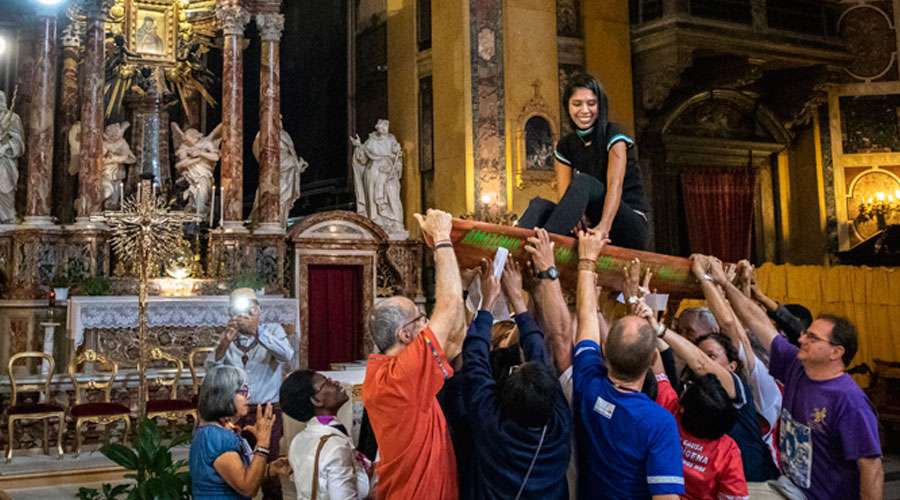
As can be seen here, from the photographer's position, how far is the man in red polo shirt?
2.53 m

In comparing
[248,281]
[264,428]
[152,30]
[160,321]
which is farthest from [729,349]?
[152,30]

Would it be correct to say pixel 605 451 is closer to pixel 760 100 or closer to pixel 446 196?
pixel 446 196

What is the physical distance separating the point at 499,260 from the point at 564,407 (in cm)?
59

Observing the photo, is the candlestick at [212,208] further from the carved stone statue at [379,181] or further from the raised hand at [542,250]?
the raised hand at [542,250]

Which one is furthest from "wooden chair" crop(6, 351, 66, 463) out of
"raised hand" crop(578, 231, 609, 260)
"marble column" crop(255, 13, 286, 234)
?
"raised hand" crop(578, 231, 609, 260)

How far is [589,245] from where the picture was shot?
2.87 meters

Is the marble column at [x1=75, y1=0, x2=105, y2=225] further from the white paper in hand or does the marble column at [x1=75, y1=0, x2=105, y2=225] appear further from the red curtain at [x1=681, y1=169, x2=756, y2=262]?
the white paper in hand

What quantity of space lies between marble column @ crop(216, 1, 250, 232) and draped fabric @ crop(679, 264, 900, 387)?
21.6 ft

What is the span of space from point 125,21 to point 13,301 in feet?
15.3

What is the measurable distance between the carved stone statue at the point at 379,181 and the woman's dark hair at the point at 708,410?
9981mm

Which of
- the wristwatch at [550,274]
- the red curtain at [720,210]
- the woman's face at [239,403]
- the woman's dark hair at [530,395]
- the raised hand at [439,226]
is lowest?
the woman's face at [239,403]

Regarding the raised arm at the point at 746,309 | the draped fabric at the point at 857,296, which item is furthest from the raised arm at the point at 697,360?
the draped fabric at the point at 857,296

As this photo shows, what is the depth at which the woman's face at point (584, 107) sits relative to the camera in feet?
10.9

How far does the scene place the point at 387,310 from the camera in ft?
8.93
